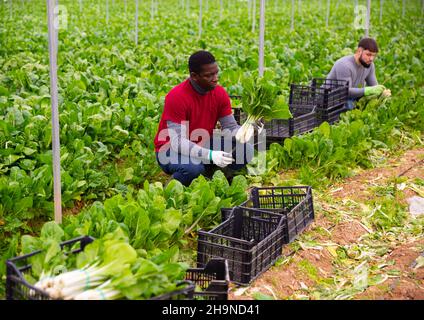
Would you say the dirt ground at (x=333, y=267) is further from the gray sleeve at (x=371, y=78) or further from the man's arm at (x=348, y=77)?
the gray sleeve at (x=371, y=78)

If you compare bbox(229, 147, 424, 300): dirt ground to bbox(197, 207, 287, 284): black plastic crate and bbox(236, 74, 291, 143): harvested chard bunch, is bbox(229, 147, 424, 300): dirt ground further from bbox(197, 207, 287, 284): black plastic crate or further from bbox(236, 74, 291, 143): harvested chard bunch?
bbox(236, 74, 291, 143): harvested chard bunch

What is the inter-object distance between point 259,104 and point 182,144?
98 centimetres

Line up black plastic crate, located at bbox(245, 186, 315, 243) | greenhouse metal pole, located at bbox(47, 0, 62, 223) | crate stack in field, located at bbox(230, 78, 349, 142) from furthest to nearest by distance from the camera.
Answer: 1. crate stack in field, located at bbox(230, 78, 349, 142)
2. black plastic crate, located at bbox(245, 186, 315, 243)
3. greenhouse metal pole, located at bbox(47, 0, 62, 223)

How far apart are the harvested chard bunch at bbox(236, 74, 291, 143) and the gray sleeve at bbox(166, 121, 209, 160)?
22.9 inches

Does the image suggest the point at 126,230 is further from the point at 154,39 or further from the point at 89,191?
the point at 154,39

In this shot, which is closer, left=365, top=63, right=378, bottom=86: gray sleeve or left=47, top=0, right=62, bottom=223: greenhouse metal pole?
left=47, top=0, right=62, bottom=223: greenhouse metal pole

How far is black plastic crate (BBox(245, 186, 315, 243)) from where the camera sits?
561 centimetres

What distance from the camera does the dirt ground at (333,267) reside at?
183 inches

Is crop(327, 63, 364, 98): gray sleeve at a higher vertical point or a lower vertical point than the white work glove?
higher

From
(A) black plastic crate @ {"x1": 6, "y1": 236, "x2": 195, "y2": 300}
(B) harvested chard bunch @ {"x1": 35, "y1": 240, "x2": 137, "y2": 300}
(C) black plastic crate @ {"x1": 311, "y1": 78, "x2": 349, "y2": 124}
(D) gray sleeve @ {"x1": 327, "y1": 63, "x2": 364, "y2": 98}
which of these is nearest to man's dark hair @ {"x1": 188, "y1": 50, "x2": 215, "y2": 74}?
(A) black plastic crate @ {"x1": 6, "y1": 236, "x2": 195, "y2": 300}

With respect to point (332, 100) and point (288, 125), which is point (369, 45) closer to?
point (332, 100)

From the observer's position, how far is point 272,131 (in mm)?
7910

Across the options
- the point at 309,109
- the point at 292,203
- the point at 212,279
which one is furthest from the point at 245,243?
the point at 309,109

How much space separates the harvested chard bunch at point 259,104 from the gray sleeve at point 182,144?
1.90 ft
